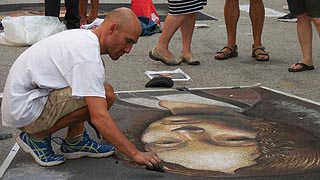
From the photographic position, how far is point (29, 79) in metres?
3.88

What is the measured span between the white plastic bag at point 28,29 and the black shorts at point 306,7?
2752mm

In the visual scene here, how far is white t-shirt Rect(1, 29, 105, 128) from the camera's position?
3.65m

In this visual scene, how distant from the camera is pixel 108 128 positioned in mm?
3623

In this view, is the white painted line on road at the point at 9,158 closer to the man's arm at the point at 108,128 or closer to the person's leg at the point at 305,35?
the man's arm at the point at 108,128

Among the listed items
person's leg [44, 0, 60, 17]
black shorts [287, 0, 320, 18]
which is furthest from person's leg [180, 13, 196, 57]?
person's leg [44, 0, 60, 17]

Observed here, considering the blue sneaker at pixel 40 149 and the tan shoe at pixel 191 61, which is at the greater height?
the blue sneaker at pixel 40 149

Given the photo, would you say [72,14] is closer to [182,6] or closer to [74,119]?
[182,6]

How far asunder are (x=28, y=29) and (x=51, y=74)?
427 cm

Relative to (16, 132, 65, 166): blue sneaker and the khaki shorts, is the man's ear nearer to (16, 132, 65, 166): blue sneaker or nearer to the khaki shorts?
the khaki shorts

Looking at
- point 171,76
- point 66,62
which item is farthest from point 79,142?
point 171,76

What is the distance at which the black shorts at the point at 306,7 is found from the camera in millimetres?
6438

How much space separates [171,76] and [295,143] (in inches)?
84.6

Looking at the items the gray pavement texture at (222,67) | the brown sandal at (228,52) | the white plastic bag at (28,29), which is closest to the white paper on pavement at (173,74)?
the gray pavement texture at (222,67)

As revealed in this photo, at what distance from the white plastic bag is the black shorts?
9.03 ft
